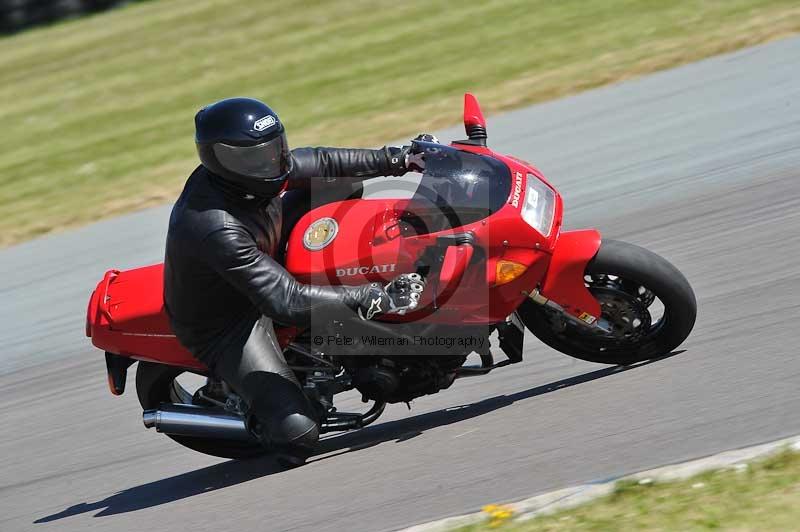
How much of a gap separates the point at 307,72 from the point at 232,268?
9.90 metres

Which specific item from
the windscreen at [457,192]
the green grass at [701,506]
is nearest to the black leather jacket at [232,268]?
the windscreen at [457,192]

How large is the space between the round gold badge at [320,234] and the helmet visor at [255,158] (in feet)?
1.09

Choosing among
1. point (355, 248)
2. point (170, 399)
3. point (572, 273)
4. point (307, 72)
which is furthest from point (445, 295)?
point (307, 72)

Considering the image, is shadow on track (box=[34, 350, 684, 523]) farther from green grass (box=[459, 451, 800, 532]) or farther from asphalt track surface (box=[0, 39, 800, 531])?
green grass (box=[459, 451, 800, 532])

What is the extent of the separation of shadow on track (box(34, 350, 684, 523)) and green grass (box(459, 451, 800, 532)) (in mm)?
1288

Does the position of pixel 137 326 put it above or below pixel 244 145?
below

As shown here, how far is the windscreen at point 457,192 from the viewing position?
4.45 meters

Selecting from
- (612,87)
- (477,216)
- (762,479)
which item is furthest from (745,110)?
(762,479)

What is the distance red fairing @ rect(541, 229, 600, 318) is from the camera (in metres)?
4.53

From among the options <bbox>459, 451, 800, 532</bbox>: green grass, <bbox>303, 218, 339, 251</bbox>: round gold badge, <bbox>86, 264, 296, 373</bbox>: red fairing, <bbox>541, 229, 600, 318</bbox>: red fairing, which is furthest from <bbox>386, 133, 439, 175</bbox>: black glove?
<bbox>459, 451, 800, 532</bbox>: green grass

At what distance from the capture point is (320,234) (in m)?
4.67

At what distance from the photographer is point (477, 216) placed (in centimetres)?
444

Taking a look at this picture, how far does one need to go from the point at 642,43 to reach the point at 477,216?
775 centimetres

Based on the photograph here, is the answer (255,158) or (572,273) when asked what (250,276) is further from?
(572,273)
